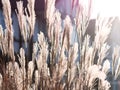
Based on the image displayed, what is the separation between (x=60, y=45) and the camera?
2.32m

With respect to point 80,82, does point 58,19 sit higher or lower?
higher

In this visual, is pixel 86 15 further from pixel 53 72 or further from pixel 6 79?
pixel 6 79

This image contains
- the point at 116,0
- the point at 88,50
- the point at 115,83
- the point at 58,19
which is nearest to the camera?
the point at 58,19

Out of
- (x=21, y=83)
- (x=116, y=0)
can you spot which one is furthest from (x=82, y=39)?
(x=116, y=0)

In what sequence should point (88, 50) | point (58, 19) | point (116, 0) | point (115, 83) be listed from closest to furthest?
point (58, 19) → point (88, 50) → point (116, 0) → point (115, 83)

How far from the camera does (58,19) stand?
221cm

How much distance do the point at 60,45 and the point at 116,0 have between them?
1.52m

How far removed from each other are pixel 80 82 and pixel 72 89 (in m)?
0.07

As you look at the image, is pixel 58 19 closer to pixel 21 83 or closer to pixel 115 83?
pixel 21 83

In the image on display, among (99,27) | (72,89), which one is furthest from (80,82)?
(99,27)

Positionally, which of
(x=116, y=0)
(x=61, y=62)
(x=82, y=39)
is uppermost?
(x=116, y=0)

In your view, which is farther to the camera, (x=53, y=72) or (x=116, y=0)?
(x=116, y=0)

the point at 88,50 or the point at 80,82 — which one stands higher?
the point at 88,50

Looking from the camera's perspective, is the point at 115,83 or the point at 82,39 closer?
the point at 82,39
